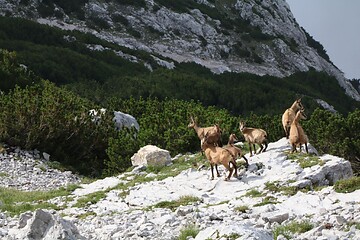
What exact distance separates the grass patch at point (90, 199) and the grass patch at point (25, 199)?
1.95ft

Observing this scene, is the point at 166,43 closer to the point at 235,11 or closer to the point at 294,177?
the point at 235,11

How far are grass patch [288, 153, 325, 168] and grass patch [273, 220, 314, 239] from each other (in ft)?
15.7

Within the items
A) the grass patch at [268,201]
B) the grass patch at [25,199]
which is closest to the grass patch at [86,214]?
the grass patch at [25,199]

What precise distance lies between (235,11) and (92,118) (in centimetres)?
8113

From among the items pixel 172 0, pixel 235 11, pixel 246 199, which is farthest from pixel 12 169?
pixel 235 11

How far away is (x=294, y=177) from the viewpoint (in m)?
12.0

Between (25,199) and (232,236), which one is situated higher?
(232,236)

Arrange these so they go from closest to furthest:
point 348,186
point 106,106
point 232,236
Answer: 1. point 232,236
2. point 348,186
3. point 106,106

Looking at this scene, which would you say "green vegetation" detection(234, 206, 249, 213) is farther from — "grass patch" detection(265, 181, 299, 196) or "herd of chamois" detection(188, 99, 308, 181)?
"herd of chamois" detection(188, 99, 308, 181)

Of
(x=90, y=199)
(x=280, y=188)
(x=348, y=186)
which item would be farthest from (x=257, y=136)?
(x=90, y=199)

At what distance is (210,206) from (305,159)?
11.9 feet

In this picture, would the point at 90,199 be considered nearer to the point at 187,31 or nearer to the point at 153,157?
the point at 153,157

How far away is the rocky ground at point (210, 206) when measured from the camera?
26.2ft

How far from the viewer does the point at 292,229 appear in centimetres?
768
